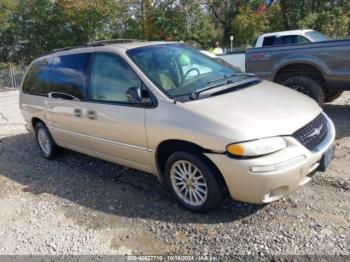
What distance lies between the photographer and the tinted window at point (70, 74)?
15.4 ft

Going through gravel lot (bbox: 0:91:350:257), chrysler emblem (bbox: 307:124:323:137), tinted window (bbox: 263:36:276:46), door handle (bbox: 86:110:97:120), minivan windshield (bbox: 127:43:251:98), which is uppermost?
minivan windshield (bbox: 127:43:251:98)

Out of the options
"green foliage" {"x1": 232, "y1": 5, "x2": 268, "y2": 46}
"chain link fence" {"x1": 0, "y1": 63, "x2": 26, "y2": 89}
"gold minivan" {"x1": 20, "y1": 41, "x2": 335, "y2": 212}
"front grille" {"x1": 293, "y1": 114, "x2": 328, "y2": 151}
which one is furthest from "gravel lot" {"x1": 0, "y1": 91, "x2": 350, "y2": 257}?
"green foliage" {"x1": 232, "y1": 5, "x2": 268, "y2": 46}

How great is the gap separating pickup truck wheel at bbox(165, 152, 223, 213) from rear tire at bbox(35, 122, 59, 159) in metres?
2.63

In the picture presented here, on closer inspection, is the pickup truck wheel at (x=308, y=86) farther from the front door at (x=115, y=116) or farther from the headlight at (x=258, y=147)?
the front door at (x=115, y=116)

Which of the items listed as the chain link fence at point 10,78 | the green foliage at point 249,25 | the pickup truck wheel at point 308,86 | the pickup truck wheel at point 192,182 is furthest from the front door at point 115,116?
the green foliage at point 249,25

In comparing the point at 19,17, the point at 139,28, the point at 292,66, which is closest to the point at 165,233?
the point at 292,66

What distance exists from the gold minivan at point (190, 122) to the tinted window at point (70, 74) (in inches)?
0.6

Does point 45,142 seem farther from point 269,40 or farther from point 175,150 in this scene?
point 269,40

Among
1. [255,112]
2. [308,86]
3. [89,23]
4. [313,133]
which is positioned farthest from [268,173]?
[89,23]

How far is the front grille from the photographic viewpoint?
3357 mm

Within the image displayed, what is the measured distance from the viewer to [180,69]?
4.19 metres

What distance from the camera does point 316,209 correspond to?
3605mm

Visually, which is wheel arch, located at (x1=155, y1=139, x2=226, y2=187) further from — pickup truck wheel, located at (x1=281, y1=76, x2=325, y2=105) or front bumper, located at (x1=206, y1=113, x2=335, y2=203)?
pickup truck wheel, located at (x1=281, y1=76, x2=325, y2=105)

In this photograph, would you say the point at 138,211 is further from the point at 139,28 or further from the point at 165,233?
the point at 139,28
